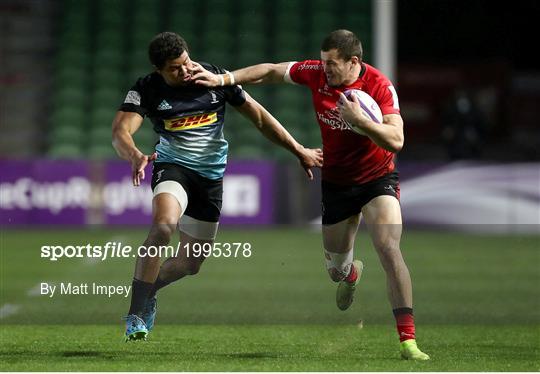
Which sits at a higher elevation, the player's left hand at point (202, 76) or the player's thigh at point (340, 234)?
the player's left hand at point (202, 76)

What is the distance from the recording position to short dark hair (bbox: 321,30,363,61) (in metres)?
7.57

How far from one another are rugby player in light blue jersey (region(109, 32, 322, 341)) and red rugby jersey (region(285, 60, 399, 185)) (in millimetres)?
234

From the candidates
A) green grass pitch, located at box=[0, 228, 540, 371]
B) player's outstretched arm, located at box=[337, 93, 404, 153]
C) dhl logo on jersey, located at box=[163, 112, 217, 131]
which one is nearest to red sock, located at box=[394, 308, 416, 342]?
green grass pitch, located at box=[0, 228, 540, 371]

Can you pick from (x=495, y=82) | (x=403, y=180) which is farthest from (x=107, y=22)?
(x=495, y=82)

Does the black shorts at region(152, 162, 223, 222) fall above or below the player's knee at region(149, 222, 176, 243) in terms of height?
Result: above

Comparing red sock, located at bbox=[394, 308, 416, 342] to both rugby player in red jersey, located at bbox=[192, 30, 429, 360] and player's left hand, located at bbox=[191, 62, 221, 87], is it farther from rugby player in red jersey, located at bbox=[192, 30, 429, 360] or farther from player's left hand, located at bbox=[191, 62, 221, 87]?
player's left hand, located at bbox=[191, 62, 221, 87]

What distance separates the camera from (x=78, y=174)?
19016 millimetres

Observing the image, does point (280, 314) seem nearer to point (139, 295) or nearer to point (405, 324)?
point (139, 295)

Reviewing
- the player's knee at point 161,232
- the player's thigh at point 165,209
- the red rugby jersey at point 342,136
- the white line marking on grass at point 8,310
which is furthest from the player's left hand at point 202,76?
the white line marking on grass at point 8,310

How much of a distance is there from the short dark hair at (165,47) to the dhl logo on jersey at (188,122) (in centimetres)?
52

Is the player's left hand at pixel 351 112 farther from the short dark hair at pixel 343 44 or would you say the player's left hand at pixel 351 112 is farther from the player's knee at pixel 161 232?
the player's knee at pixel 161 232

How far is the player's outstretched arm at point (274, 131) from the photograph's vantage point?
8367mm

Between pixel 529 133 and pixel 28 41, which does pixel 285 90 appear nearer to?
pixel 28 41

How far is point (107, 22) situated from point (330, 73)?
49.5 ft
